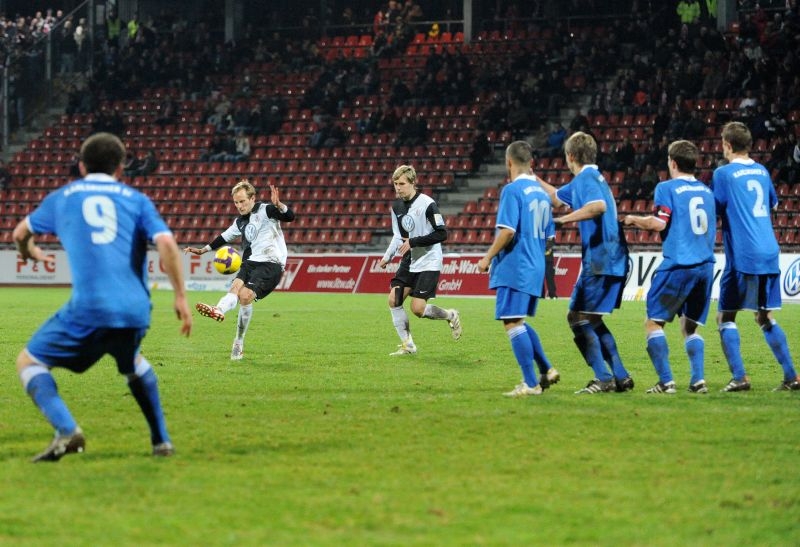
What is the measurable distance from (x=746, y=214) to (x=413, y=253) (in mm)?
5874

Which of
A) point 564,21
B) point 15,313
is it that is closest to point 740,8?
point 564,21

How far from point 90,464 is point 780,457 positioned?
13.5ft

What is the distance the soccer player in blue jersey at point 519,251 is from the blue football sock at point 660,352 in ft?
3.38

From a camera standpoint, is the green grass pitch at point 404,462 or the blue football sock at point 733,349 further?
the blue football sock at point 733,349

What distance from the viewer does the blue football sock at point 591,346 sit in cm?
1112

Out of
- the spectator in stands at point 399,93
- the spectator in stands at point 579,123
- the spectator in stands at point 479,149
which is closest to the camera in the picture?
the spectator in stands at point 579,123

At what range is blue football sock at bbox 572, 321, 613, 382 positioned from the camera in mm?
11125

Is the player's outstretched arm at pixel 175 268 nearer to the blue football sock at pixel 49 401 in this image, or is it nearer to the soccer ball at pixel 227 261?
the blue football sock at pixel 49 401

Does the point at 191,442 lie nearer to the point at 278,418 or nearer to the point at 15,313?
the point at 278,418

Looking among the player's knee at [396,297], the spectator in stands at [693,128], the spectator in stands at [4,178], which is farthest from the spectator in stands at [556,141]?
the player's knee at [396,297]

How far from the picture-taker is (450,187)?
37781 millimetres

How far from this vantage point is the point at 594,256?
35.9ft

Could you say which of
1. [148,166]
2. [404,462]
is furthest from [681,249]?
[148,166]

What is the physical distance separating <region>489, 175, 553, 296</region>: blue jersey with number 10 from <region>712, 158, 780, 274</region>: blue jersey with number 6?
1.65 m
